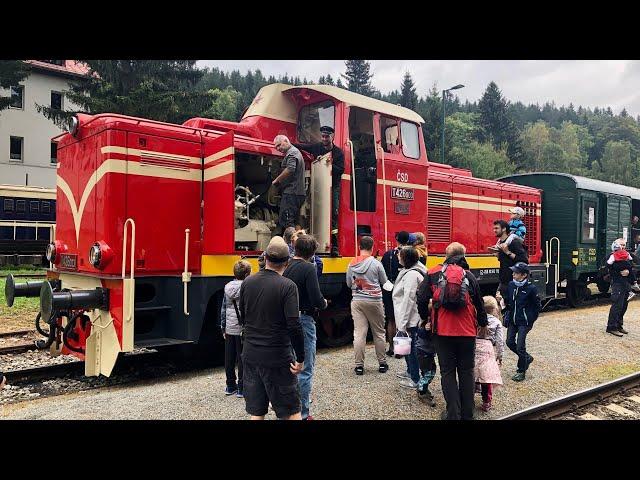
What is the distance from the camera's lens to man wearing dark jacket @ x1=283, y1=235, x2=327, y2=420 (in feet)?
15.3

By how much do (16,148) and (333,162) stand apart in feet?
103

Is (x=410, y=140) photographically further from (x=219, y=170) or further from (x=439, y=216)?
(x=219, y=170)

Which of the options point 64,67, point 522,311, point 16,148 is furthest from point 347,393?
point 64,67

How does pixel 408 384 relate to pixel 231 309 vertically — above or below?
below

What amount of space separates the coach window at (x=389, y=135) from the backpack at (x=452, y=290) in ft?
12.8

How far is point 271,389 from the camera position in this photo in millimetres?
3879

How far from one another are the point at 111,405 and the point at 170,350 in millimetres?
2645

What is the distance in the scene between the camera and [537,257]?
1273 cm

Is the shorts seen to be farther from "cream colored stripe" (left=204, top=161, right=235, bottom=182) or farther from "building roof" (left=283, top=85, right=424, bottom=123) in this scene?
"building roof" (left=283, top=85, right=424, bottom=123)

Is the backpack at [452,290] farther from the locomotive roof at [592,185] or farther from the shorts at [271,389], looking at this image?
the locomotive roof at [592,185]

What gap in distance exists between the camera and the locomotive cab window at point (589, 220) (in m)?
13.1

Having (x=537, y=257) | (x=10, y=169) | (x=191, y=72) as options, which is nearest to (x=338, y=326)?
(x=537, y=257)

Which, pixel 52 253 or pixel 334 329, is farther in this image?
pixel 334 329

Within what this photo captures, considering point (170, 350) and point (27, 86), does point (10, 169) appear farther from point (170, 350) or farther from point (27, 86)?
point (170, 350)
